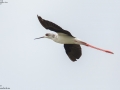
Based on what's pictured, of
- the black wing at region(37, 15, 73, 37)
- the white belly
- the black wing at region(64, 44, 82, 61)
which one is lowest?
the black wing at region(64, 44, 82, 61)

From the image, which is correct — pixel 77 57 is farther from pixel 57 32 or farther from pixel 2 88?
pixel 2 88

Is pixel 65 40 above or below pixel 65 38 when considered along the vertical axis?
below

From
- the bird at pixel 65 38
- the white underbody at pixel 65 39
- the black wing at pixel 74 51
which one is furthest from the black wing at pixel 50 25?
the black wing at pixel 74 51

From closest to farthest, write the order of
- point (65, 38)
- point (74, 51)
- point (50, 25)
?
1. point (50, 25)
2. point (65, 38)
3. point (74, 51)

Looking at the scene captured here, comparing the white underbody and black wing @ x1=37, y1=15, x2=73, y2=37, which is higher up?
black wing @ x1=37, y1=15, x2=73, y2=37

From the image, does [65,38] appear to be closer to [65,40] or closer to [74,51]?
[65,40]

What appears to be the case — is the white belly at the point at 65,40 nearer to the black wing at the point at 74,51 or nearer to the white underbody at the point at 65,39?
the white underbody at the point at 65,39

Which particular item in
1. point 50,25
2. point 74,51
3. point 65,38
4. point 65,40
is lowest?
point 74,51

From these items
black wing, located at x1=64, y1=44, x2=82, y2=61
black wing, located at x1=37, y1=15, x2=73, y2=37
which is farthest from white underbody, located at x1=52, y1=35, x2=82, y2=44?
black wing, located at x1=37, y1=15, x2=73, y2=37

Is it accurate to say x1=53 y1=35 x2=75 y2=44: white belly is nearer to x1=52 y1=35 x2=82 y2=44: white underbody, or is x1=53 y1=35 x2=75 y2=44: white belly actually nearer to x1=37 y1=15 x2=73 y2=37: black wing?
x1=52 y1=35 x2=82 y2=44: white underbody

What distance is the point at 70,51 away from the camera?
30.5 meters

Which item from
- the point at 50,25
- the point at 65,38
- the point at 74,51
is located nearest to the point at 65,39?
the point at 65,38

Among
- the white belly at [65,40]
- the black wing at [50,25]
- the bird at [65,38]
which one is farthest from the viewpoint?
the white belly at [65,40]

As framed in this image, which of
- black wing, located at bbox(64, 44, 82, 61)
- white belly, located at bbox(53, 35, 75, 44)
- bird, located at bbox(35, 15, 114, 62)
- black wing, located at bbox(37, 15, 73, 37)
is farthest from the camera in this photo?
black wing, located at bbox(64, 44, 82, 61)
